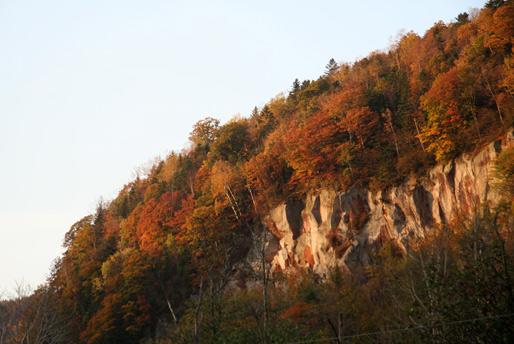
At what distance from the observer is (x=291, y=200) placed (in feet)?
105

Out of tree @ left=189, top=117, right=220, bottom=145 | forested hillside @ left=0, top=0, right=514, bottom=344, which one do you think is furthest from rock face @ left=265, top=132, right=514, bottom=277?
tree @ left=189, top=117, right=220, bottom=145

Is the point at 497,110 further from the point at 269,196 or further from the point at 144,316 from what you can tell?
the point at 144,316

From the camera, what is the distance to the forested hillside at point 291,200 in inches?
752

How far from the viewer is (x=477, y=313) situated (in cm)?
779

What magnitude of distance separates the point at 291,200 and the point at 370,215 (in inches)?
283

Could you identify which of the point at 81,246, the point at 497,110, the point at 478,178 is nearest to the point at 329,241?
the point at 478,178

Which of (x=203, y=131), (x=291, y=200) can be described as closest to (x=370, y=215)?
(x=291, y=200)

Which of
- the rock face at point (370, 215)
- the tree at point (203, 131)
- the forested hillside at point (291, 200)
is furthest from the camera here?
the tree at point (203, 131)

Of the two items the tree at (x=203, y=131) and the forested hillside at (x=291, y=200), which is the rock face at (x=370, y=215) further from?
the tree at (x=203, y=131)

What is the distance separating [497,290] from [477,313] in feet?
2.29

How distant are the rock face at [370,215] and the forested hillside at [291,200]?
0.72m

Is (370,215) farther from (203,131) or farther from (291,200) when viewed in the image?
(203,131)

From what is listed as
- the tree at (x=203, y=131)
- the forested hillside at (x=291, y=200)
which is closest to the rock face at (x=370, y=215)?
the forested hillside at (x=291, y=200)

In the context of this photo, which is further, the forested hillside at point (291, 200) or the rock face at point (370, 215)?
the rock face at point (370, 215)
